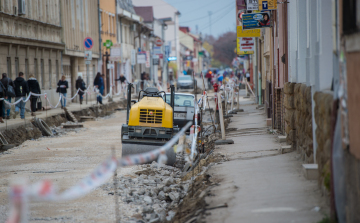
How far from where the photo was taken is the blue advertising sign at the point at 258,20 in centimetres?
1712

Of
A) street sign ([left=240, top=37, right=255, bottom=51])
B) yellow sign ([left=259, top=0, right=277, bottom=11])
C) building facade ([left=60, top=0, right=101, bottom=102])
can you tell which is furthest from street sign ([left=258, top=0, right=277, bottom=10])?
building facade ([left=60, top=0, right=101, bottom=102])

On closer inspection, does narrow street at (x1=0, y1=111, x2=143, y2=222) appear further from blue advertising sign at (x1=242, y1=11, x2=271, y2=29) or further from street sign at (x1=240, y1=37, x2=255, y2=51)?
street sign at (x1=240, y1=37, x2=255, y2=51)

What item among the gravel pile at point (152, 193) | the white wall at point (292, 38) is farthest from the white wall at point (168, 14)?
the gravel pile at point (152, 193)

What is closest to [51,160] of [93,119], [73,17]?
[93,119]

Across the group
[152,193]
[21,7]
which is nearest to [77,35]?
[21,7]

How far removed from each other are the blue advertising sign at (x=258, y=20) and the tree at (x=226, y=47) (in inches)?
4736

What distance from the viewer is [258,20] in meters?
17.2

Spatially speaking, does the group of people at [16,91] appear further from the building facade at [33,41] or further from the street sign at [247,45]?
the street sign at [247,45]

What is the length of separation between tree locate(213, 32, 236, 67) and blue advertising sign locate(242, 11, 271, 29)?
120 m

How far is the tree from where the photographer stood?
14002 centimetres

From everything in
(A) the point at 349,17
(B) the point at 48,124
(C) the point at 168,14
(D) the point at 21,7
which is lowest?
(B) the point at 48,124

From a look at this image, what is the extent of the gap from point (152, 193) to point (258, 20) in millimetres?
8887

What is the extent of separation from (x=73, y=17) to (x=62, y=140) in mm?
19335

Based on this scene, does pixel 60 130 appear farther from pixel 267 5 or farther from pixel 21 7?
pixel 267 5
